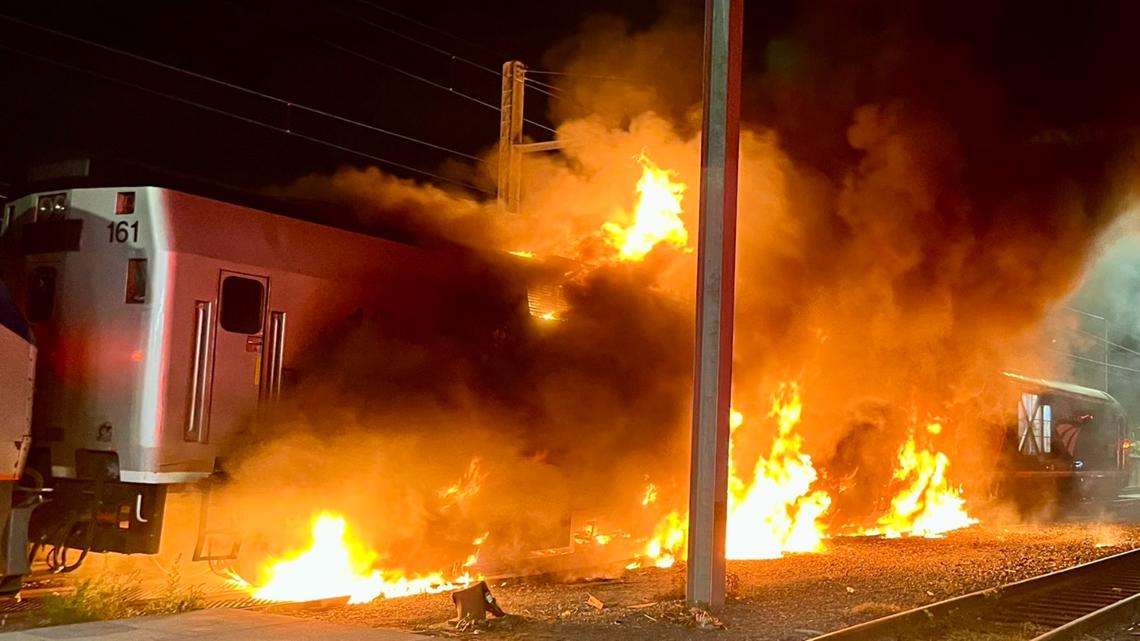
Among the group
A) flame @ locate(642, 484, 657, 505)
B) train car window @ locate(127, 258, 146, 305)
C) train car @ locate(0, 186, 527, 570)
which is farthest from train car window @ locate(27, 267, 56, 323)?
flame @ locate(642, 484, 657, 505)

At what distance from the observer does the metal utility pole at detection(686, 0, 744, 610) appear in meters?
8.92

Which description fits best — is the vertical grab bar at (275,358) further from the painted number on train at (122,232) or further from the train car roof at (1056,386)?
the train car roof at (1056,386)

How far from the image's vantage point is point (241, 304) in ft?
28.9

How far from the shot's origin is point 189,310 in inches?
331

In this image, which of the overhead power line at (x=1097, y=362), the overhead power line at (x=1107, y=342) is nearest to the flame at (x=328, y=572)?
the overhead power line at (x=1097, y=362)

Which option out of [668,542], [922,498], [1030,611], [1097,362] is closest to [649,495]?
[668,542]

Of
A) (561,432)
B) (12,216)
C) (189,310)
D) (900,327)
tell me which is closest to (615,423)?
(561,432)

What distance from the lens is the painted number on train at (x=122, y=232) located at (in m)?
8.44

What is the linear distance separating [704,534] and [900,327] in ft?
35.7

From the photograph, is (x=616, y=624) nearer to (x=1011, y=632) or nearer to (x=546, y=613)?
(x=546, y=613)

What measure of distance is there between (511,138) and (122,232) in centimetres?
874

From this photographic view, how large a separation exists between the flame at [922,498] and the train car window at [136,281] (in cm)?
1329

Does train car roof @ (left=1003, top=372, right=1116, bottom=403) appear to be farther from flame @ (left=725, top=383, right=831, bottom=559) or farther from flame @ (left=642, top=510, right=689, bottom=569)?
flame @ (left=642, top=510, right=689, bottom=569)

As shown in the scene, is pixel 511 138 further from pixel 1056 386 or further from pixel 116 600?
pixel 1056 386
